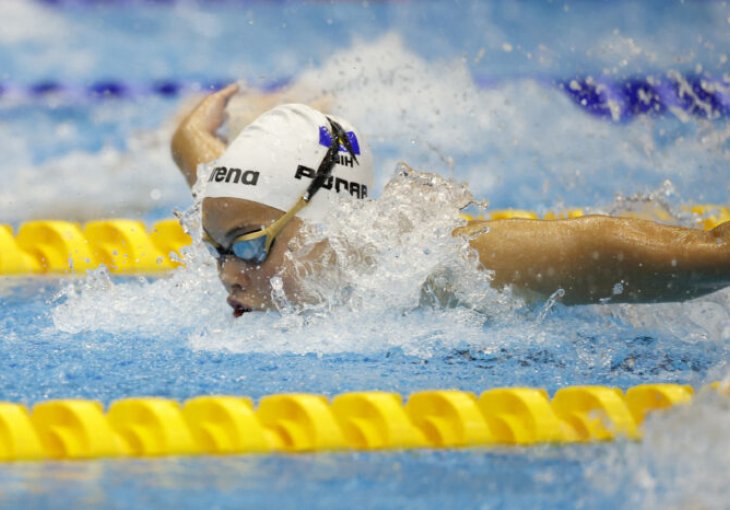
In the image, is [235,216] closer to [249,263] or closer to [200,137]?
[249,263]

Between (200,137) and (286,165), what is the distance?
0.89 metres

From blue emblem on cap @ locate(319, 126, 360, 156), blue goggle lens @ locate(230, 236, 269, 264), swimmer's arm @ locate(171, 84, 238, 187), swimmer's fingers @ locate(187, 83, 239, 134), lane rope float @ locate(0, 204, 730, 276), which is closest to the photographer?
blue goggle lens @ locate(230, 236, 269, 264)

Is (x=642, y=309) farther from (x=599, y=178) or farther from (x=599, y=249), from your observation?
(x=599, y=178)

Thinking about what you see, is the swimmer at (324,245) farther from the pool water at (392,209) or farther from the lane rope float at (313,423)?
the lane rope float at (313,423)

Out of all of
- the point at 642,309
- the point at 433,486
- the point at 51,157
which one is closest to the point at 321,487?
the point at 433,486

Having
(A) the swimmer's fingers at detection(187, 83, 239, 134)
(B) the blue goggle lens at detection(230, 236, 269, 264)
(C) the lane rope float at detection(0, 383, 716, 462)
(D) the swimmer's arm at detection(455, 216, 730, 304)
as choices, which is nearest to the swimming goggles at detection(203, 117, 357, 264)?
(B) the blue goggle lens at detection(230, 236, 269, 264)

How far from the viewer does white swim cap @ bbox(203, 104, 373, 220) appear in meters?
2.67

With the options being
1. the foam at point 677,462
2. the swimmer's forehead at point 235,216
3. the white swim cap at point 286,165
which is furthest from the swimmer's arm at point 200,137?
the foam at point 677,462

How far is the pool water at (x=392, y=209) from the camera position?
5.74ft

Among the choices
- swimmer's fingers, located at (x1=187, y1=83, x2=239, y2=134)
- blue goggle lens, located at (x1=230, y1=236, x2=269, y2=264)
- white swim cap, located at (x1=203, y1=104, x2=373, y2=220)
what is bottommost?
blue goggle lens, located at (x1=230, y1=236, x2=269, y2=264)

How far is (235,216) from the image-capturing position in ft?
8.68

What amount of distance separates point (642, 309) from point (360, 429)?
3.97ft

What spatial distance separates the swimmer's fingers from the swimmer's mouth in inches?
41.3

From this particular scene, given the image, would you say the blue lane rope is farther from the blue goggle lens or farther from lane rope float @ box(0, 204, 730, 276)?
the blue goggle lens
